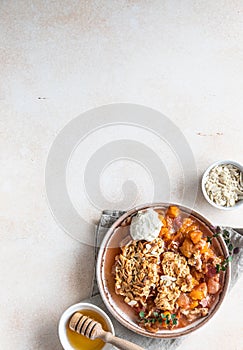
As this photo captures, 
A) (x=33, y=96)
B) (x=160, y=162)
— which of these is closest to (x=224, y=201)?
(x=160, y=162)

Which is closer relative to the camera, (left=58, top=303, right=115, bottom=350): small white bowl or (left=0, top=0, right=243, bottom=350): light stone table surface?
(left=58, top=303, right=115, bottom=350): small white bowl

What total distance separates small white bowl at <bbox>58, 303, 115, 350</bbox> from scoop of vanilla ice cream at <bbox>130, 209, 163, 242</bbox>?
0.29 metres

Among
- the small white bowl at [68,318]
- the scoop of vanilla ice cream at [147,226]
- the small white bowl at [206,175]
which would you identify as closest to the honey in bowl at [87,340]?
the small white bowl at [68,318]

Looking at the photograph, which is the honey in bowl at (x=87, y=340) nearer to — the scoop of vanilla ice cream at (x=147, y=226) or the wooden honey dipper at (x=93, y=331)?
the wooden honey dipper at (x=93, y=331)

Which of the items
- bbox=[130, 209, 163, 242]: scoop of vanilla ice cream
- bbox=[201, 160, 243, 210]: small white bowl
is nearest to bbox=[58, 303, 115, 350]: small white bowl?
bbox=[130, 209, 163, 242]: scoop of vanilla ice cream

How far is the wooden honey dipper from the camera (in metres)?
1.97

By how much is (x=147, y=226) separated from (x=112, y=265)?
202 mm

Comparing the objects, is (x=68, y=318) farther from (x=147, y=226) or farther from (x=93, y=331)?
(x=147, y=226)

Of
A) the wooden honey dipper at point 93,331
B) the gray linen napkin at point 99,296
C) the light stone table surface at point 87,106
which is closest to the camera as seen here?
the wooden honey dipper at point 93,331

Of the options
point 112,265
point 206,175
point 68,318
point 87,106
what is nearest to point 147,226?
point 112,265

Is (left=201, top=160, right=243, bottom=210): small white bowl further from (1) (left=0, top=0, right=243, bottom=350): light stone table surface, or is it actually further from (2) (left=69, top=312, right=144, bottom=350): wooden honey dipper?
(2) (left=69, top=312, right=144, bottom=350): wooden honey dipper

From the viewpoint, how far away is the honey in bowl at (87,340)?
6.79 feet

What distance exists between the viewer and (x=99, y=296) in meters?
2.14

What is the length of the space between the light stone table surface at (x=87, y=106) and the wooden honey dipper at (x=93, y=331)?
0.13 m
